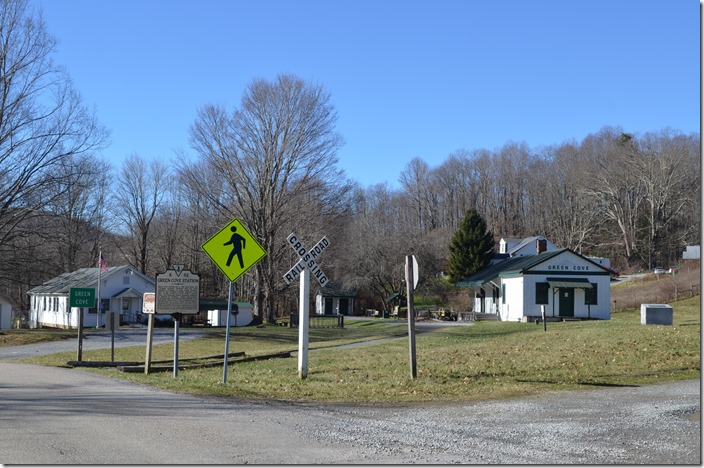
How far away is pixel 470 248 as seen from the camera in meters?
72.3

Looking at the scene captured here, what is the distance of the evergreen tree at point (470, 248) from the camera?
236 ft

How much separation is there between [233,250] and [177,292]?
2.81 meters

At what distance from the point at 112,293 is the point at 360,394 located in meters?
48.2

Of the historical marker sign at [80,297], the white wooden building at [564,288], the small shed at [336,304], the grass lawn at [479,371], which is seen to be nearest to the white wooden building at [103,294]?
the small shed at [336,304]

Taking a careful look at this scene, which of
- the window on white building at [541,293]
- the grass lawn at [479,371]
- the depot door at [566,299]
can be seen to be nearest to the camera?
the grass lawn at [479,371]

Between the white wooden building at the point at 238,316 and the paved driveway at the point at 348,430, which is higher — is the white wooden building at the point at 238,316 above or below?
below

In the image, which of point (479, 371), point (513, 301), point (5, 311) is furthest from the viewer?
point (5, 311)

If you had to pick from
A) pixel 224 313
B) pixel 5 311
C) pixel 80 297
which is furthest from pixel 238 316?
pixel 80 297

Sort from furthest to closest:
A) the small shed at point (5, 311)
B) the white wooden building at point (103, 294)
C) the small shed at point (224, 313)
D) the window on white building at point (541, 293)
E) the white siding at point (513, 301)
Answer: the small shed at point (224, 313), the white wooden building at point (103, 294), the small shed at point (5, 311), the white siding at point (513, 301), the window on white building at point (541, 293)

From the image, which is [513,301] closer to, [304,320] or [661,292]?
[661,292]

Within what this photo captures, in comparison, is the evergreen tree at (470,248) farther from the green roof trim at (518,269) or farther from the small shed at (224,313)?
the small shed at (224,313)

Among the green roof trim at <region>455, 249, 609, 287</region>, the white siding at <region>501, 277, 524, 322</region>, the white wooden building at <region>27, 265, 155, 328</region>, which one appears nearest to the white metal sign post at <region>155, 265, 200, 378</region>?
the green roof trim at <region>455, 249, 609, 287</region>

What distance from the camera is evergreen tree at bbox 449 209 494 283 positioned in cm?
7206

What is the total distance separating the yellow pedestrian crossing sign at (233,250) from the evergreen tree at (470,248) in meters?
58.8
